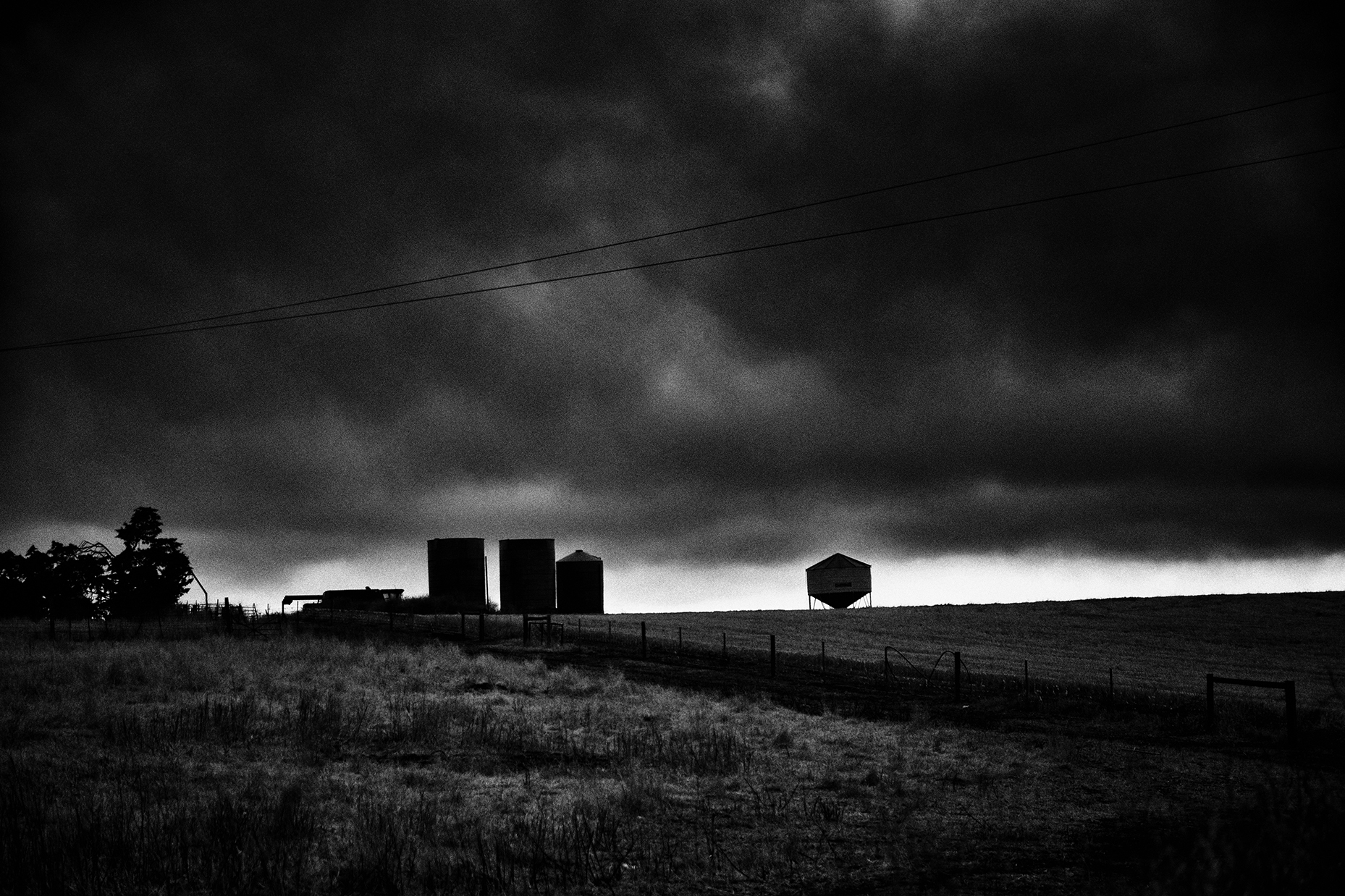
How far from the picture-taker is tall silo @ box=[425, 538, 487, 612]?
261 feet

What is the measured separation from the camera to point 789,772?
1791 centimetres

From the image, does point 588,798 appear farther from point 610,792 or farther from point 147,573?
point 147,573

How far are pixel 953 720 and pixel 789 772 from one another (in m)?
10.3

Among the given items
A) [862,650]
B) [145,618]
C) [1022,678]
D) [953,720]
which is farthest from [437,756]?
[145,618]

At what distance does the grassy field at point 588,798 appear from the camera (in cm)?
1047

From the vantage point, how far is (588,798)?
14953 mm

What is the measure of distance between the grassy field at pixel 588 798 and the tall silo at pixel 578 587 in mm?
56683

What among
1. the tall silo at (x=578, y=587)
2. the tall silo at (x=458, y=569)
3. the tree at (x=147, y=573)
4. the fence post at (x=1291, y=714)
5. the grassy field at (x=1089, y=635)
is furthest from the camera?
the tall silo at (x=578, y=587)

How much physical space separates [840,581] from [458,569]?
106 ft

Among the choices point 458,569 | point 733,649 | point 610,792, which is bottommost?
point 733,649

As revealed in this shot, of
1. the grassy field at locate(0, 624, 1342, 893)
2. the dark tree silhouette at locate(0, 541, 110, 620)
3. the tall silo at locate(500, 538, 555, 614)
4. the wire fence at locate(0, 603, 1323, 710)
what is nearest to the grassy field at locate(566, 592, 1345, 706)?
the wire fence at locate(0, 603, 1323, 710)

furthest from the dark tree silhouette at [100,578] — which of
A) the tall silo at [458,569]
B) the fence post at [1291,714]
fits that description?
the fence post at [1291,714]

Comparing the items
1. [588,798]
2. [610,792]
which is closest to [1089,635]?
[610,792]

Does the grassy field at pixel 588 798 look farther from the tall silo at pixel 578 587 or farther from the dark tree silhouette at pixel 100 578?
the tall silo at pixel 578 587
